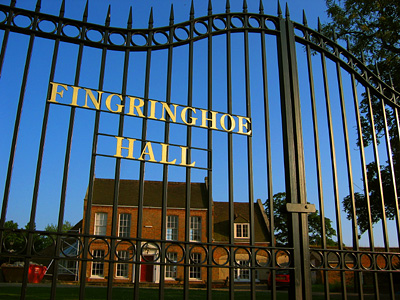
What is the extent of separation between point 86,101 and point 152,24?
1235 mm

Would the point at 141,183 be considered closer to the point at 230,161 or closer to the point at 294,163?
the point at 230,161

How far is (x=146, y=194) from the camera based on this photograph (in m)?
29.3

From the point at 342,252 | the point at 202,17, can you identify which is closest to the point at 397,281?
the point at 342,252

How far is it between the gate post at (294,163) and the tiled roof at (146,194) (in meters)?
23.4

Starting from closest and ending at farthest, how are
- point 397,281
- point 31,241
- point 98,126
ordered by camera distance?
point 31,241
point 98,126
point 397,281

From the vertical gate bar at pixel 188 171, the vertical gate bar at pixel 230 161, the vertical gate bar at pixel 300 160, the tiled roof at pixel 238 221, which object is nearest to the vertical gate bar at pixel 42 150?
the vertical gate bar at pixel 188 171

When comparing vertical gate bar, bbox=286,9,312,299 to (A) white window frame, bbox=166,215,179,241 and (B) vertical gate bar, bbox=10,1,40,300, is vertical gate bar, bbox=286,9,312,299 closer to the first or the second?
(B) vertical gate bar, bbox=10,1,40,300

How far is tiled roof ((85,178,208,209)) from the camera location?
1118 inches

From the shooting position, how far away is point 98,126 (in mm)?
3957

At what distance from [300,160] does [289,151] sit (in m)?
0.17

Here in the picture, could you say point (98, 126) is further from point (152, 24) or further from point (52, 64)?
point (152, 24)

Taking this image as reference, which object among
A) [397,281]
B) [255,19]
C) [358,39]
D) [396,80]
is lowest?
[397,281]

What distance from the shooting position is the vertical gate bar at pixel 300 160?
14.3ft

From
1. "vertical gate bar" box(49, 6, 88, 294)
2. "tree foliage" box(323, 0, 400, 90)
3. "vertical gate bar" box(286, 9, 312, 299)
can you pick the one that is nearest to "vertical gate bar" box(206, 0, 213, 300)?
"vertical gate bar" box(286, 9, 312, 299)
